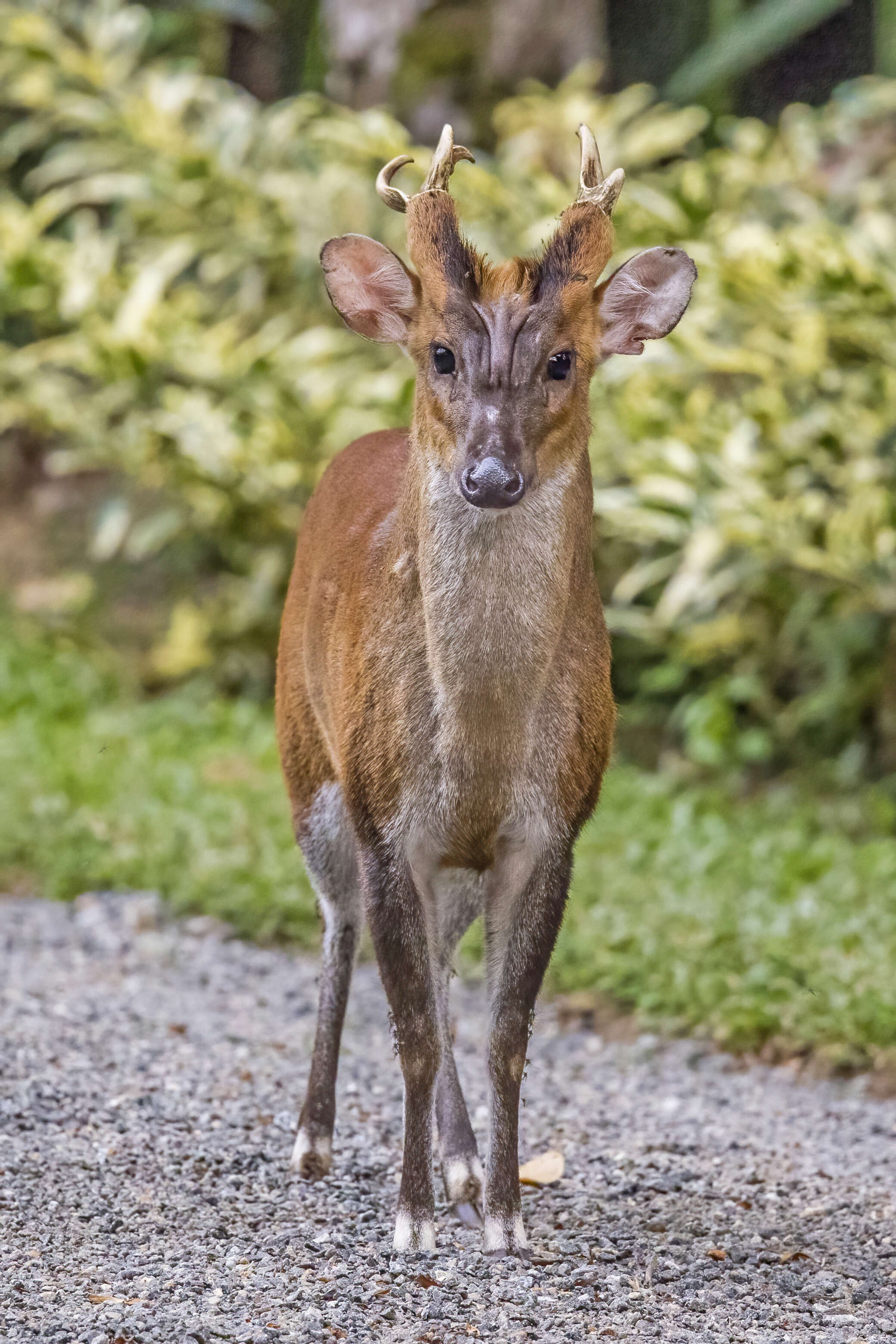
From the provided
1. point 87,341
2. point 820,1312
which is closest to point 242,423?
point 87,341

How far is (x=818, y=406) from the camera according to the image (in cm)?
614

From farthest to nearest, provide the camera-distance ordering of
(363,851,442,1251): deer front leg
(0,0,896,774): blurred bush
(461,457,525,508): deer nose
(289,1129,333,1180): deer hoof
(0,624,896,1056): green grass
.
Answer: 1. (0,0,896,774): blurred bush
2. (0,624,896,1056): green grass
3. (289,1129,333,1180): deer hoof
4. (363,851,442,1251): deer front leg
5. (461,457,525,508): deer nose

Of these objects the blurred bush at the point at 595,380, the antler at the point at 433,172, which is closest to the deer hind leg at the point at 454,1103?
the antler at the point at 433,172

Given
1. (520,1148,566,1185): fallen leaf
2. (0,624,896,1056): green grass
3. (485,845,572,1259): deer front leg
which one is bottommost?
(520,1148,566,1185): fallen leaf

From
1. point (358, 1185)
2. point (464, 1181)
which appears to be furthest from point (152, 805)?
point (464, 1181)

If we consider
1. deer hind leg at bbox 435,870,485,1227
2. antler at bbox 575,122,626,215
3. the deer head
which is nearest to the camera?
the deer head

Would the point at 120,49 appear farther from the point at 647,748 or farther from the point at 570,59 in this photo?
the point at 647,748

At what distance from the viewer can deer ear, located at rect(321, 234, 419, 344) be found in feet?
9.17

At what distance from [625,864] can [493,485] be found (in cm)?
322

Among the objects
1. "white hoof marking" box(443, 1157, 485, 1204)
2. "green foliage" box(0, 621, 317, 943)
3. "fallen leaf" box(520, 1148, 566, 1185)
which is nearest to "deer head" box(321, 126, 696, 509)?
"white hoof marking" box(443, 1157, 485, 1204)

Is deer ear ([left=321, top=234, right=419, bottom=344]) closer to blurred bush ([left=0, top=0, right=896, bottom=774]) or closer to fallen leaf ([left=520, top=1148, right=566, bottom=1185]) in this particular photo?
fallen leaf ([left=520, top=1148, right=566, bottom=1185])

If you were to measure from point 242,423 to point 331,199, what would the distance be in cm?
99

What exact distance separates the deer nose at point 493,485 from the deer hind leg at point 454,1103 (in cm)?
92

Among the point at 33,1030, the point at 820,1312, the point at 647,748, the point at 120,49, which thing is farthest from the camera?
the point at 120,49
